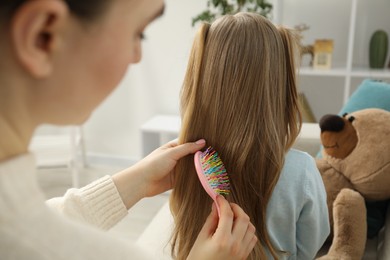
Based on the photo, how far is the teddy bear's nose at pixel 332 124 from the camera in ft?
4.19

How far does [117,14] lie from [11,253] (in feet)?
0.84

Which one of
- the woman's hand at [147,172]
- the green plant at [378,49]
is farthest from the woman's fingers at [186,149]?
the green plant at [378,49]

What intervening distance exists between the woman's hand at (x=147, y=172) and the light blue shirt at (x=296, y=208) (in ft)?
0.73

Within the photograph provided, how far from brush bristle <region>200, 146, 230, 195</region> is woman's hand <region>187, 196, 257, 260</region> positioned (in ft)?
0.31

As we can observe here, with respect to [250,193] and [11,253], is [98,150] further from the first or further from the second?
[11,253]

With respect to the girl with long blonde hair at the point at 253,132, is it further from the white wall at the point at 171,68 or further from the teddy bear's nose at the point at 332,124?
the white wall at the point at 171,68

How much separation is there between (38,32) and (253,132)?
62 centimetres

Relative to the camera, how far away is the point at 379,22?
7.70 ft

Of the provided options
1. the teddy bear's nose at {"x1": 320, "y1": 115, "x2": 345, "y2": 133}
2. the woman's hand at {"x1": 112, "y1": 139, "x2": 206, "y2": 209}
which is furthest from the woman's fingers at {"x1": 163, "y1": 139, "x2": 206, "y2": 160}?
the teddy bear's nose at {"x1": 320, "y1": 115, "x2": 345, "y2": 133}

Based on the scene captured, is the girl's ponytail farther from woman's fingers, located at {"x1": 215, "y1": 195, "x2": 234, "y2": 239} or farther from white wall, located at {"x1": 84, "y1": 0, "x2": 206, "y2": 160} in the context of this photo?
white wall, located at {"x1": 84, "y1": 0, "x2": 206, "y2": 160}

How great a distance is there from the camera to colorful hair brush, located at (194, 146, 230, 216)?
83 cm

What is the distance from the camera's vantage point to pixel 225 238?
0.68 m

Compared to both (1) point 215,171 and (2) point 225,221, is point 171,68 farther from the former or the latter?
(2) point 225,221

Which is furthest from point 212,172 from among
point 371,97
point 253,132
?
point 371,97
